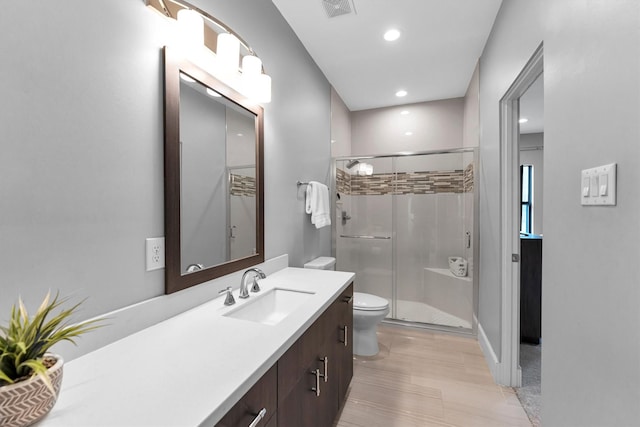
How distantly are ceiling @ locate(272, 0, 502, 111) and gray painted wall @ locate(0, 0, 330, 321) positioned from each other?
1.08 meters

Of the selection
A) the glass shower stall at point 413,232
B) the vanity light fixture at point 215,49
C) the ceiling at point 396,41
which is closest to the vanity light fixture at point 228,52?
the vanity light fixture at point 215,49

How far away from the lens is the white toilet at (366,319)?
7.37 ft

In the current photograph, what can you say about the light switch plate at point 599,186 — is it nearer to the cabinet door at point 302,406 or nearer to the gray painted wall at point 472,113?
the cabinet door at point 302,406

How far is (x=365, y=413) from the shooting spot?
1.70 metres

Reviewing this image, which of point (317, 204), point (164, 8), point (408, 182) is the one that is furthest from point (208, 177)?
point (408, 182)

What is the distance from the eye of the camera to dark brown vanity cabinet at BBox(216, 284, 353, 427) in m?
0.81

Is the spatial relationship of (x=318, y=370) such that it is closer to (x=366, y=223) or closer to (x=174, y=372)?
(x=174, y=372)

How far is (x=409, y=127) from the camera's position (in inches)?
146

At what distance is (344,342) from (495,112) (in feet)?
6.24

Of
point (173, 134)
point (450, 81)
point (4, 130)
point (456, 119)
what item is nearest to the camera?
A: point (4, 130)

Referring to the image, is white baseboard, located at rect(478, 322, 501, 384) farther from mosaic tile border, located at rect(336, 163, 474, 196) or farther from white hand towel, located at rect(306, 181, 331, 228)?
white hand towel, located at rect(306, 181, 331, 228)

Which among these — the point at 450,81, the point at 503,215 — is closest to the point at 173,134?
the point at 503,215

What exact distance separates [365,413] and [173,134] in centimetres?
182

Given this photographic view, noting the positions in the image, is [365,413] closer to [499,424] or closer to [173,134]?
[499,424]
